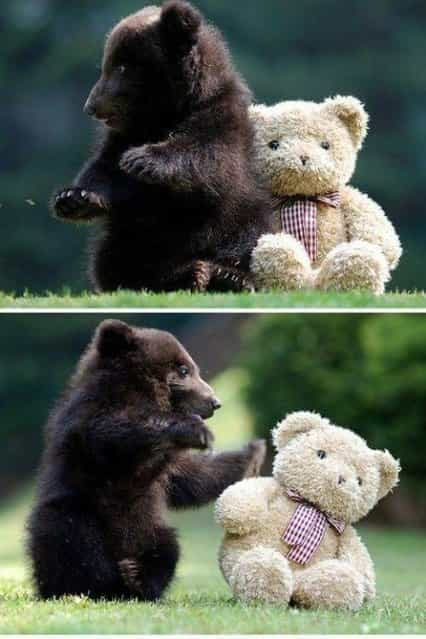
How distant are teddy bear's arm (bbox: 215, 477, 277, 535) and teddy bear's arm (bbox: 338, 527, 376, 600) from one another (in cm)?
37

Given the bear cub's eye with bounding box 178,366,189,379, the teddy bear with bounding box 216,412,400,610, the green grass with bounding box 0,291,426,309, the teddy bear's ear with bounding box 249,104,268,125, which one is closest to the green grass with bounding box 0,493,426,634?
the teddy bear with bounding box 216,412,400,610

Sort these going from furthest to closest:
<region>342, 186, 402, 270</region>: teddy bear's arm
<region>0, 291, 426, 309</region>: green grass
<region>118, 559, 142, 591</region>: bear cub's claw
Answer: <region>342, 186, 402, 270</region>: teddy bear's arm, <region>118, 559, 142, 591</region>: bear cub's claw, <region>0, 291, 426, 309</region>: green grass

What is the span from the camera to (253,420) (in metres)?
14.6

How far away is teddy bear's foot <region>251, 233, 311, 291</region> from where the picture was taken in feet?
19.7

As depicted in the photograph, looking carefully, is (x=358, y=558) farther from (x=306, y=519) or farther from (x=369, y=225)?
(x=369, y=225)

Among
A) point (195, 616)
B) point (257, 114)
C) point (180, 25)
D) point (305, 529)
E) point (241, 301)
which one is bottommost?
point (195, 616)

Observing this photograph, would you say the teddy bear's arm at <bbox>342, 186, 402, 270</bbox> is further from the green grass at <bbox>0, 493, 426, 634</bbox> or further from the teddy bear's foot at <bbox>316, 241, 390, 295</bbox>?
the green grass at <bbox>0, 493, 426, 634</bbox>

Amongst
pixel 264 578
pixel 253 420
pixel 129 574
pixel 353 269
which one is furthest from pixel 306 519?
pixel 253 420

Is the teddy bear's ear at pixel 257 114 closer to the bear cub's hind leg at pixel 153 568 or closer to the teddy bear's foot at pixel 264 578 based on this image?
the bear cub's hind leg at pixel 153 568

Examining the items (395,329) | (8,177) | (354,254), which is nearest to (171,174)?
(354,254)

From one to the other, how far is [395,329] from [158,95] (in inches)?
312

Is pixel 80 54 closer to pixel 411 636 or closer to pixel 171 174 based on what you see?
pixel 171 174

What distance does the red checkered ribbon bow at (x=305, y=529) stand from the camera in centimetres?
581

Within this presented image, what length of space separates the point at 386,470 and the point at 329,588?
2.41 feet
